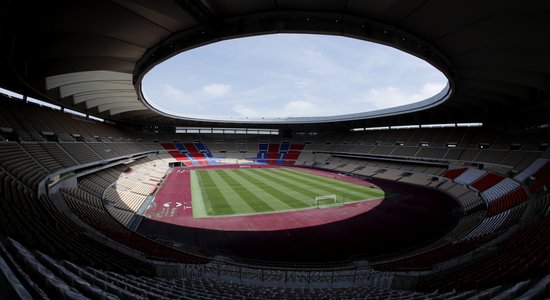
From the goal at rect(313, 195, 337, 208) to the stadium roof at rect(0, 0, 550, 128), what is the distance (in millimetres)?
14380

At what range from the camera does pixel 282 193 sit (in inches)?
1148

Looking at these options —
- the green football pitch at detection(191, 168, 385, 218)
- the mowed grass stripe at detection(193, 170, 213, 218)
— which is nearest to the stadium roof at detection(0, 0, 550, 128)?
the mowed grass stripe at detection(193, 170, 213, 218)

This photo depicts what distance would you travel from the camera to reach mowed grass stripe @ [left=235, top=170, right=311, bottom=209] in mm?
25048

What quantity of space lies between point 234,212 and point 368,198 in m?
14.6

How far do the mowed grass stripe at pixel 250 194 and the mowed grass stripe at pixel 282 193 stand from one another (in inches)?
38.1

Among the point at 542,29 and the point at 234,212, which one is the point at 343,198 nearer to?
the point at 234,212

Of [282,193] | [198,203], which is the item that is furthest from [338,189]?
[198,203]

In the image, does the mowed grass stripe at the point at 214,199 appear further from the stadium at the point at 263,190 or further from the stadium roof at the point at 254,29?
the stadium roof at the point at 254,29

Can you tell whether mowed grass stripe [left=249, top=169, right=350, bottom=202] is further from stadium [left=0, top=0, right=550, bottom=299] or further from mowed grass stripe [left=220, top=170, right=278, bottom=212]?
mowed grass stripe [left=220, top=170, right=278, bottom=212]

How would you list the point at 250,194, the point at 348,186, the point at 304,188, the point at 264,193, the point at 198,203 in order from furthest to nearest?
the point at 348,186 < the point at 304,188 < the point at 264,193 < the point at 250,194 < the point at 198,203

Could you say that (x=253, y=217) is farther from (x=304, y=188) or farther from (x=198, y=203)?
(x=304, y=188)

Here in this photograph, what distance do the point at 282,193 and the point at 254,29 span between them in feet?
67.8

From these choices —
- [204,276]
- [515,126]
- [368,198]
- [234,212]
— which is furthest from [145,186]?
[515,126]

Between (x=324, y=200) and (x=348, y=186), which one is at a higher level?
(x=348, y=186)
